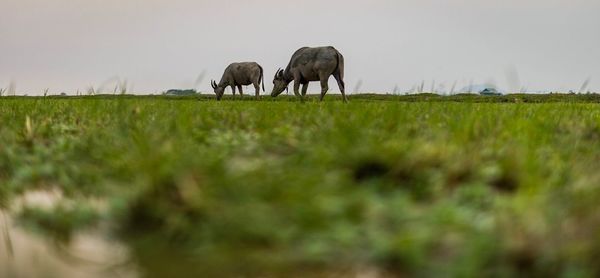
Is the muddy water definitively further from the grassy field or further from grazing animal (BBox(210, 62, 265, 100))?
grazing animal (BBox(210, 62, 265, 100))

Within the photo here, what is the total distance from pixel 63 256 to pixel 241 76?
3224cm

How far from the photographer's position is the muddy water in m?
1.92

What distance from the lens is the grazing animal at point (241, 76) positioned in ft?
109

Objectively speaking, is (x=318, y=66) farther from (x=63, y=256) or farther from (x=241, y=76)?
(x=63, y=256)

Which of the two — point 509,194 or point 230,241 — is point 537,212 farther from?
point 230,241

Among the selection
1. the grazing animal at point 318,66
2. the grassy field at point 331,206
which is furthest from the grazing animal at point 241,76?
the grassy field at point 331,206

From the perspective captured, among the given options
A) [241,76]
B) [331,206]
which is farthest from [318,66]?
[331,206]

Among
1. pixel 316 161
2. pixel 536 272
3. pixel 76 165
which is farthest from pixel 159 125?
pixel 536 272

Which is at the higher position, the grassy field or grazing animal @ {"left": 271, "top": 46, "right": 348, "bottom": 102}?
grazing animal @ {"left": 271, "top": 46, "right": 348, "bottom": 102}

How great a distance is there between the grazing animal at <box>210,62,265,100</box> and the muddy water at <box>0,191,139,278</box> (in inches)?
1199

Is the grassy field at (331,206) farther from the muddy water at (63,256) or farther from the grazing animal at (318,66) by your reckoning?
the grazing animal at (318,66)

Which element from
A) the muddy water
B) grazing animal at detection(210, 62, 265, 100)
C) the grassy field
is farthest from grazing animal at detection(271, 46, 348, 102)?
the muddy water

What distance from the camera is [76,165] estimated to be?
329cm

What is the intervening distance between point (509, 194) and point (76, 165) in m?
→ 2.40
